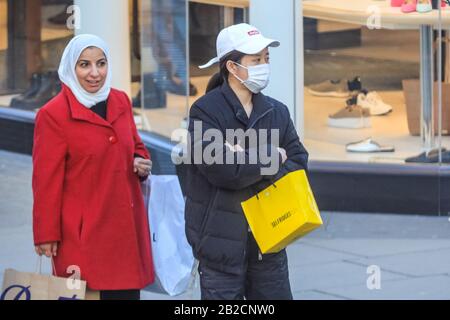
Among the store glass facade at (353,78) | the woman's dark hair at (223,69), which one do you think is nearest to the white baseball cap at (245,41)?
the woman's dark hair at (223,69)

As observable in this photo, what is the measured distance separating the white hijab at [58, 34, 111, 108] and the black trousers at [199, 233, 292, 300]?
2.91 feet

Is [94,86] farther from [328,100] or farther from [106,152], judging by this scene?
[328,100]

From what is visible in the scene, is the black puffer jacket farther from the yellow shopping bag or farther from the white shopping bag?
the white shopping bag

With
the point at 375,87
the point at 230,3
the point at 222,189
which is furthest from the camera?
the point at 230,3

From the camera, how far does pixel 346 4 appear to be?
364 inches

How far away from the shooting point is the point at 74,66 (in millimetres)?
4832

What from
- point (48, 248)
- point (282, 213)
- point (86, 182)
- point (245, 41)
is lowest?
point (48, 248)

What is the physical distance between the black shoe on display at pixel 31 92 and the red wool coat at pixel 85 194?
7.97 meters

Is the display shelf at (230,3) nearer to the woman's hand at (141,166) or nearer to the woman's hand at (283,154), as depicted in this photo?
the woman's hand at (141,166)

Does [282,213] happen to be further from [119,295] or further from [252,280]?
[119,295]

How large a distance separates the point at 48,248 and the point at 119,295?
1.35 feet

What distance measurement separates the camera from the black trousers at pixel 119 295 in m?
4.91

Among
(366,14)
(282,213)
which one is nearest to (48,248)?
(282,213)

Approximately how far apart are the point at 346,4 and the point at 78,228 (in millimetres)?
4996
